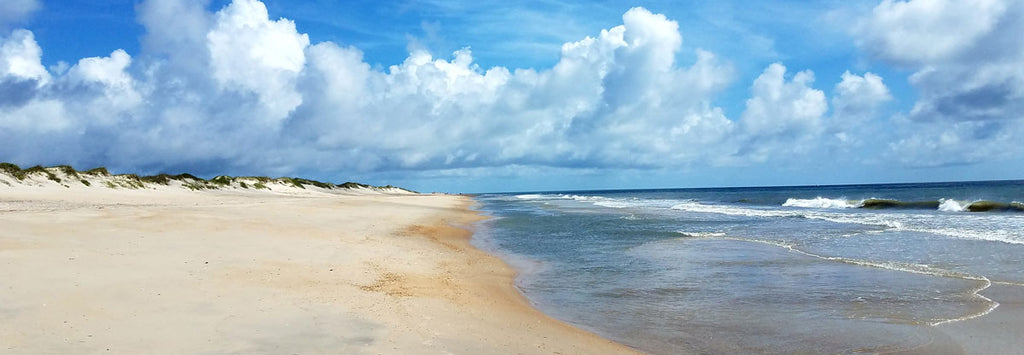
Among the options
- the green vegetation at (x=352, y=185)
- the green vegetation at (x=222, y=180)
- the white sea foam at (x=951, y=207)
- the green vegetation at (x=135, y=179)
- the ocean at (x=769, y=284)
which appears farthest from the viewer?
the green vegetation at (x=352, y=185)

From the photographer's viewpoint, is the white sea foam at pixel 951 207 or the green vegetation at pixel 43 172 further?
the white sea foam at pixel 951 207

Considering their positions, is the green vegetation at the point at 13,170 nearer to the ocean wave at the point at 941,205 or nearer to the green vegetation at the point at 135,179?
the green vegetation at the point at 135,179

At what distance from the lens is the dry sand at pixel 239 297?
6.16 metres

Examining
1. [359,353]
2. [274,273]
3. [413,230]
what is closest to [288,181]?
[413,230]

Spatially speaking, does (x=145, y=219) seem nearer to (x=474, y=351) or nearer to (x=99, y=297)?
(x=99, y=297)

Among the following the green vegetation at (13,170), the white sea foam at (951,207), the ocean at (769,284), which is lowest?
the ocean at (769,284)

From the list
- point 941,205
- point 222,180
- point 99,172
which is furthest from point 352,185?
point 941,205

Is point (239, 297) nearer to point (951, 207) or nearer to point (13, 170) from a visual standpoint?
point (13, 170)

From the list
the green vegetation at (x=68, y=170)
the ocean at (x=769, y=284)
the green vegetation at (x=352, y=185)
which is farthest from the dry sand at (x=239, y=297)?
the green vegetation at (x=352, y=185)

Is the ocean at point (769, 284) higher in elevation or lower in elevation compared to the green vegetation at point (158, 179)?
lower

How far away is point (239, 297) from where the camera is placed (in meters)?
8.06

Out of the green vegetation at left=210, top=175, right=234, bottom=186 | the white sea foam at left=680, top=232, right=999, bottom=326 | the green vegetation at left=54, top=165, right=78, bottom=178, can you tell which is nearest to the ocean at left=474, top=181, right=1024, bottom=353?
the white sea foam at left=680, top=232, right=999, bottom=326

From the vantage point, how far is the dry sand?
616 cm

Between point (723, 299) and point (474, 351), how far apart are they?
5472 millimetres
